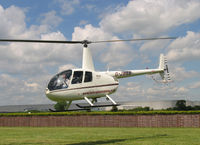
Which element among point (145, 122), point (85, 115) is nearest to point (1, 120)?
point (85, 115)

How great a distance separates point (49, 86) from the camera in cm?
1900

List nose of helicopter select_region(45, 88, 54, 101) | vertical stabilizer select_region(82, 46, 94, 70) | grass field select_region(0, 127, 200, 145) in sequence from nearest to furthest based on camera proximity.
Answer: grass field select_region(0, 127, 200, 145), nose of helicopter select_region(45, 88, 54, 101), vertical stabilizer select_region(82, 46, 94, 70)

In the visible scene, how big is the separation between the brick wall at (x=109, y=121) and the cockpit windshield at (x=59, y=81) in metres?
13.8

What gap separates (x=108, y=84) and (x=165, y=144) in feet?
26.4

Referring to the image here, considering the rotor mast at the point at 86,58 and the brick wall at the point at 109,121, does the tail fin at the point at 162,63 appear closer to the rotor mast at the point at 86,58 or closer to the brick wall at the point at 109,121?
the brick wall at the point at 109,121

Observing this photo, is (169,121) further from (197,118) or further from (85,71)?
(85,71)

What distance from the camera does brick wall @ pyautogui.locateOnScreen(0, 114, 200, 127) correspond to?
→ 28.7 meters

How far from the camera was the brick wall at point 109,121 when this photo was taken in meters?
28.7

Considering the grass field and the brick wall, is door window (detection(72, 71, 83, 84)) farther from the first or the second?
the brick wall

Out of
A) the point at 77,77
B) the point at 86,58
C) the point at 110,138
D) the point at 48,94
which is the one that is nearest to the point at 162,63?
the point at 86,58

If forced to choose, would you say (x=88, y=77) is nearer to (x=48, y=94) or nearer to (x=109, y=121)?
(x=48, y=94)

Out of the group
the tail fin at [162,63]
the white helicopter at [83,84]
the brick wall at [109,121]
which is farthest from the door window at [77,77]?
the brick wall at [109,121]

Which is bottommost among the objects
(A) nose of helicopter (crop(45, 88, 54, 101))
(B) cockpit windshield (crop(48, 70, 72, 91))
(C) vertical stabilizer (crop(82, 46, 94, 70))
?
(A) nose of helicopter (crop(45, 88, 54, 101))

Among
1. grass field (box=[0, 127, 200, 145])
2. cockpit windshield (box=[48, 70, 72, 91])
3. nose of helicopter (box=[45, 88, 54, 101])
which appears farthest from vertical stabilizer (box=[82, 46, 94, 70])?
grass field (box=[0, 127, 200, 145])
